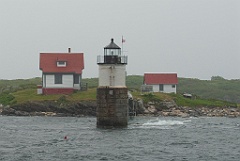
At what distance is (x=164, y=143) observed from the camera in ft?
140

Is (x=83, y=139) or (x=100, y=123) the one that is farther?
(x=100, y=123)

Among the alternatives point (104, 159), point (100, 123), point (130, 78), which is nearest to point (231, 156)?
point (104, 159)

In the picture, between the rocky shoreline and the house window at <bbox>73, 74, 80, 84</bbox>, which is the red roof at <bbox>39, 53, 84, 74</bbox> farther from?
the rocky shoreline

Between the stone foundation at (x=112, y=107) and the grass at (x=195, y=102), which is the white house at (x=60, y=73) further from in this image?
the stone foundation at (x=112, y=107)

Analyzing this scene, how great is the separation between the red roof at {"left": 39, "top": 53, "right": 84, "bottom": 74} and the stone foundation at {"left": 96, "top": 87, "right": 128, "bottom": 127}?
3008 centimetres

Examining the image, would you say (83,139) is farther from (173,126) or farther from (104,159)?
(173,126)

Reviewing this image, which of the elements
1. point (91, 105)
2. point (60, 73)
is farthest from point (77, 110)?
point (60, 73)

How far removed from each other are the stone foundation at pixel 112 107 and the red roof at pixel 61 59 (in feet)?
98.7

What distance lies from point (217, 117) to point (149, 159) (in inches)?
1643

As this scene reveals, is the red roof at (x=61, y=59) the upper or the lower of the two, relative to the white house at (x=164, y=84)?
upper

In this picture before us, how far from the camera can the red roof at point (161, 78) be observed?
93.0 metres

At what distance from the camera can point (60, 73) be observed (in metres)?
81.9

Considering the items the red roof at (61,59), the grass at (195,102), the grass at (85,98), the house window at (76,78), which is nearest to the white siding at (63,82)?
the red roof at (61,59)

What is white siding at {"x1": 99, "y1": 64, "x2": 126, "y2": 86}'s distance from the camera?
53375 millimetres
